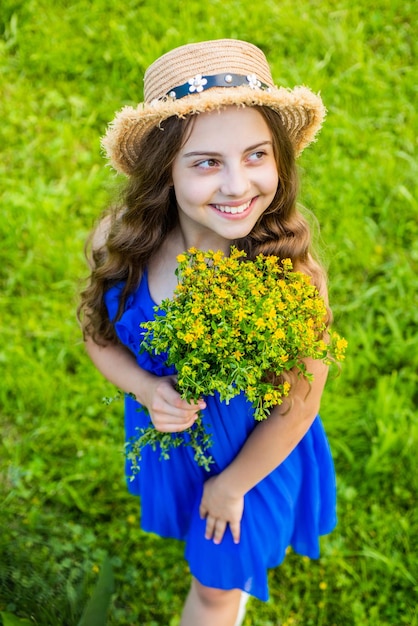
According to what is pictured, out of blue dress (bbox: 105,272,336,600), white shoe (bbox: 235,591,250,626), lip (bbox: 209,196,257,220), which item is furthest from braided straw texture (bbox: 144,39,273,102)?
white shoe (bbox: 235,591,250,626)

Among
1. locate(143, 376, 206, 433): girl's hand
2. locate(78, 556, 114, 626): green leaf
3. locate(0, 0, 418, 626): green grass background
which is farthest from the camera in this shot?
locate(0, 0, 418, 626): green grass background

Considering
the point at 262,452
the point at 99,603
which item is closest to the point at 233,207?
the point at 262,452

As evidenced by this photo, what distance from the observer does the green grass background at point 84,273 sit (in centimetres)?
269

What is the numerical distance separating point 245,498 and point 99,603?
1.82 feet

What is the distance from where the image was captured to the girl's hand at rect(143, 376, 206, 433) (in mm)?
1680

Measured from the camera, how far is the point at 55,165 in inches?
149

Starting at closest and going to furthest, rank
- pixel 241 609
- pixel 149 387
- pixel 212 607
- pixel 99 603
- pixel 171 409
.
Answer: pixel 171 409, pixel 149 387, pixel 99 603, pixel 212 607, pixel 241 609

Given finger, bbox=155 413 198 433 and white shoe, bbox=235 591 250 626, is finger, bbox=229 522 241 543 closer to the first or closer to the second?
finger, bbox=155 413 198 433

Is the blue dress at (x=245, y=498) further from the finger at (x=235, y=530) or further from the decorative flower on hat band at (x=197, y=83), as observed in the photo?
the decorative flower on hat band at (x=197, y=83)

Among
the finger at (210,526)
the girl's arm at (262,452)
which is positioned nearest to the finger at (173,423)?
the girl's arm at (262,452)

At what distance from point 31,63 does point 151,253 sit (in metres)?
2.66

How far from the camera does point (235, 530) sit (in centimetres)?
203

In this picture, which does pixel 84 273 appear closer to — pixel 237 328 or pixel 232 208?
pixel 232 208

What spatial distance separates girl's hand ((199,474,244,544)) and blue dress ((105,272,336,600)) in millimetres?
30
